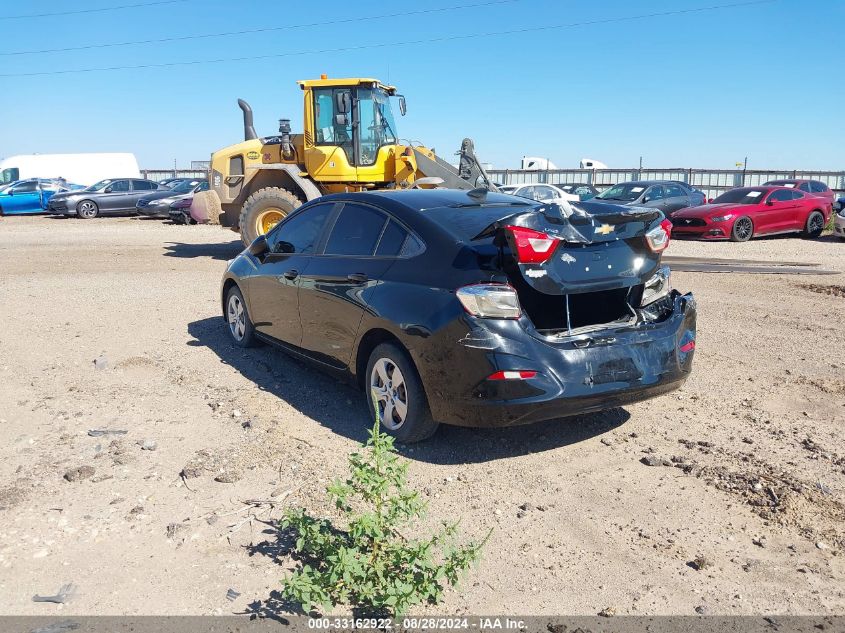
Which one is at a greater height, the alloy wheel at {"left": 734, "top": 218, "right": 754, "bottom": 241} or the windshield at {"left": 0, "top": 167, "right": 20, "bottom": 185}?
the windshield at {"left": 0, "top": 167, "right": 20, "bottom": 185}

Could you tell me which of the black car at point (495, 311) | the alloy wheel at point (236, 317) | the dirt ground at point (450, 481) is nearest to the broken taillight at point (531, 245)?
the black car at point (495, 311)

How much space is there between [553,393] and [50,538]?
274cm

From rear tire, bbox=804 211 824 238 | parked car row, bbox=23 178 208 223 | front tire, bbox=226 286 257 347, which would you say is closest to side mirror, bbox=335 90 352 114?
front tire, bbox=226 286 257 347

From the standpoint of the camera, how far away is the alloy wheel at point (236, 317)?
7.27 m

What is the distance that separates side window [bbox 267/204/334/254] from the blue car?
26.7m

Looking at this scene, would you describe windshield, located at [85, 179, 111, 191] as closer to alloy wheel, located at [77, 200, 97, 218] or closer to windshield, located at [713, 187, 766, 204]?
alloy wheel, located at [77, 200, 97, 218]

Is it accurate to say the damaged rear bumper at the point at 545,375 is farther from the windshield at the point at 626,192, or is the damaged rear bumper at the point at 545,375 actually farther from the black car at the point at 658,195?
the windshield at the point at 626,192

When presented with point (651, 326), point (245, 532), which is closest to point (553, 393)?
point (651, 326)

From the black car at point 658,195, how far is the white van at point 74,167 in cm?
2877

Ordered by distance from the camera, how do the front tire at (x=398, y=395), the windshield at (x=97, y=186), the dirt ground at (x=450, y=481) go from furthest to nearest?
1. the windshield at (x=97, y=186)
2. the front tire at (x=398, y=395)
3. the dirt ground at (x=450, y=481)

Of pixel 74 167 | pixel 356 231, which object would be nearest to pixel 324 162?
pixel 356 231

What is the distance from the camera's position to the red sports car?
→ 1867 centimetres

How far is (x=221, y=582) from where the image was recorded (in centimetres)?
335

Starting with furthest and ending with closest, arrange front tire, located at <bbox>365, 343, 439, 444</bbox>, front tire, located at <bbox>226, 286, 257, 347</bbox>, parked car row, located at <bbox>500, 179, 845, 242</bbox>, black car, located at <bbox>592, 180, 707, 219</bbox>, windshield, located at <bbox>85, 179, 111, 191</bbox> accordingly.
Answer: windshield, located at <bbox>85, 179, 111, 191</bbox>
black car, located at <bbox>592, 180, 707, 219</bbox>
parked car row, located at <bbox>500, 179, 845, 242</bbox>
front tire, located at <bbox>226, 286, 257, 347</bbox>
front tire, located at <bbox>365, 343, 439, 444</bbox>
